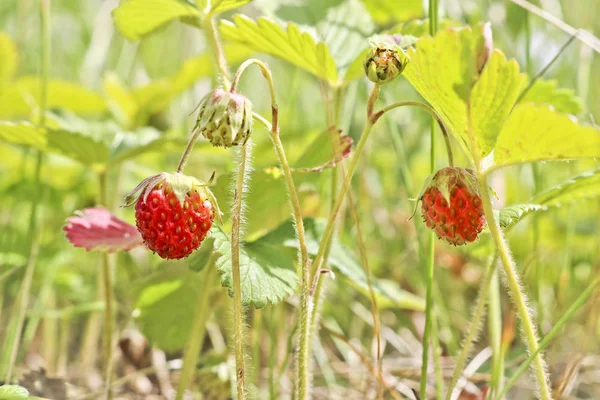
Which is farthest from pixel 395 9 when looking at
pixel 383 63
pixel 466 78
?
pixel 466 78

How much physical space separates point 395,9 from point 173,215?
1.50m

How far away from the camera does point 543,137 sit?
863 millimetres

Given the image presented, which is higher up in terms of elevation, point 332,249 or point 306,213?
point 306,213

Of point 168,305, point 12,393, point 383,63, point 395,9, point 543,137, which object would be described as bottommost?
point 12,393

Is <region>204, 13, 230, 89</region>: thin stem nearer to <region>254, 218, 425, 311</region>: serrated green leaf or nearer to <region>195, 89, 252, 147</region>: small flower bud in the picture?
<region>195, 89, 252, 147</region>: small flower bud

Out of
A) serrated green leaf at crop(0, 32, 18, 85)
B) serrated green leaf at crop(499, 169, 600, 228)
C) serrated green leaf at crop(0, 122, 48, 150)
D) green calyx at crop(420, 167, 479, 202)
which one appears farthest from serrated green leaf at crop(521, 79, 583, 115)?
serrated green leaf at crop(0, 32, 18, 85)

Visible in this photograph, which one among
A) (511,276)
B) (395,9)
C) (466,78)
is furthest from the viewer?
(395,9)

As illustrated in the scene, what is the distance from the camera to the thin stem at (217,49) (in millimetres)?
1067

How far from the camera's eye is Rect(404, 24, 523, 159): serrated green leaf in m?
0.84

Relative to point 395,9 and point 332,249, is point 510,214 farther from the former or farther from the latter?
point 395,9

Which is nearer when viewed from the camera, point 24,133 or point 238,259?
point 238,259

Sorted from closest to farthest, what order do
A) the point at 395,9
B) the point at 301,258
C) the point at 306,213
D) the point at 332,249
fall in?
the point at 301,258
the point at 332,249
the point at 306,213
the point at 395,9

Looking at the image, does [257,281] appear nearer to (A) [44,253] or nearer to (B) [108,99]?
(A) [44,253]

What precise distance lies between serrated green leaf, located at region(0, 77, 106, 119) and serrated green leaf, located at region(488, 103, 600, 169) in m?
1.71
